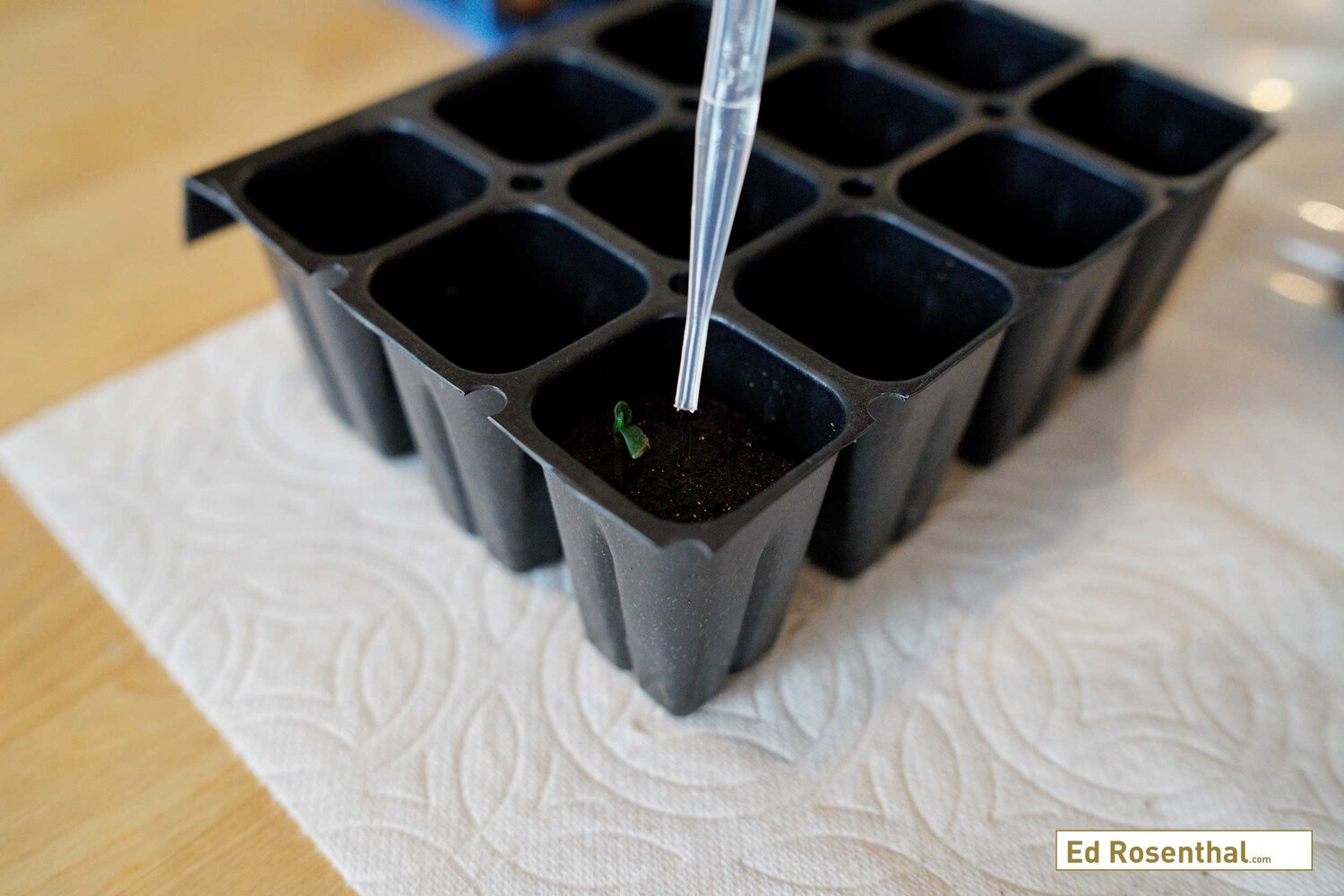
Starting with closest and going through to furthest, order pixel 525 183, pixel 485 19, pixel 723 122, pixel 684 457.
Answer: pixel 723 122 < pixel 684 457 < pixel 525 183 < pixel 485 19

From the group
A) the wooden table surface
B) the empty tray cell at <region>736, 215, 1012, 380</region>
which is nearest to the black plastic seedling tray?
the empty tray cell at <region>736, 215, 1012, 380</region>

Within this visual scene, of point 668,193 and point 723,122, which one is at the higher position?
point 723,122

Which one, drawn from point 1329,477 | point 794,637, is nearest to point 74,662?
point 794,637

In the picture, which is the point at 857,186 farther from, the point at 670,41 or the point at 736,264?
the point at 670,41

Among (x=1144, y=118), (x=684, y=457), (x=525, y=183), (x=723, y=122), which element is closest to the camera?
(x=723, y=122)

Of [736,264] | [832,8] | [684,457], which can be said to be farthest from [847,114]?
[684,457]

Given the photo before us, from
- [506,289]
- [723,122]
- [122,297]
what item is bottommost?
[122,297]

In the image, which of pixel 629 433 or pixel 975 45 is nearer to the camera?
pixel 629 433
